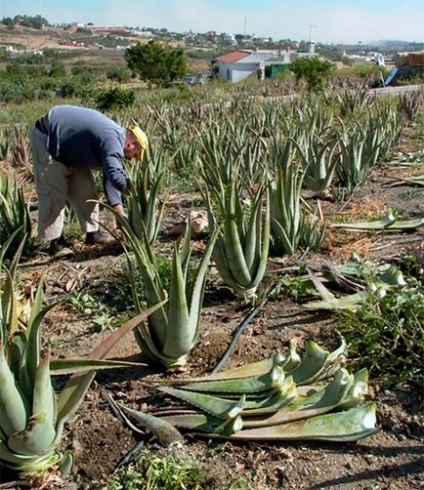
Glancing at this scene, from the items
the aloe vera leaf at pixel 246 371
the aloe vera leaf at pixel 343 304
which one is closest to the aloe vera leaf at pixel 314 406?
the aloe vera leaf at pixel 246 371

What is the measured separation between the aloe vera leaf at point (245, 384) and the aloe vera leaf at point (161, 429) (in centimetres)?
24

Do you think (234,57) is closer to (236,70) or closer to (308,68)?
(236,70)

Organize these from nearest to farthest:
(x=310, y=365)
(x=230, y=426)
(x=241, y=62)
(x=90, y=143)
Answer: (x=230, y=426) < (x=310, y=365) < (x=90, y=143) < (x=241, y=62)

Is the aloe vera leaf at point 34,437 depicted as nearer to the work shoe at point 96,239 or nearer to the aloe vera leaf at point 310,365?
the aloe vera leaf at point 310,365

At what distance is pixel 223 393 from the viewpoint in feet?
9.05

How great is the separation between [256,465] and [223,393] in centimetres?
38

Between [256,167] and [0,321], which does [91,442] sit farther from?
[256,167]

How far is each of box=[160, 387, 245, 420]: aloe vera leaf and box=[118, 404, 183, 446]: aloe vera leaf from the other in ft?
0.46

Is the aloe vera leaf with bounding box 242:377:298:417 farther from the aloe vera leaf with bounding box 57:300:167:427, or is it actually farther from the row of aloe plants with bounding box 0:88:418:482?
the aloe vera leaf with bounding box 57:300:167:427

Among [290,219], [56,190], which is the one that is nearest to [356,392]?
[290,219]

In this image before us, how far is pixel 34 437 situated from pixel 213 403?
0.74m

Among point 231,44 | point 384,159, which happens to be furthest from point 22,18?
point 384,159

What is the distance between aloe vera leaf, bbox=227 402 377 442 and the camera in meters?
2.53

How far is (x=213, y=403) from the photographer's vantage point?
2645mm
